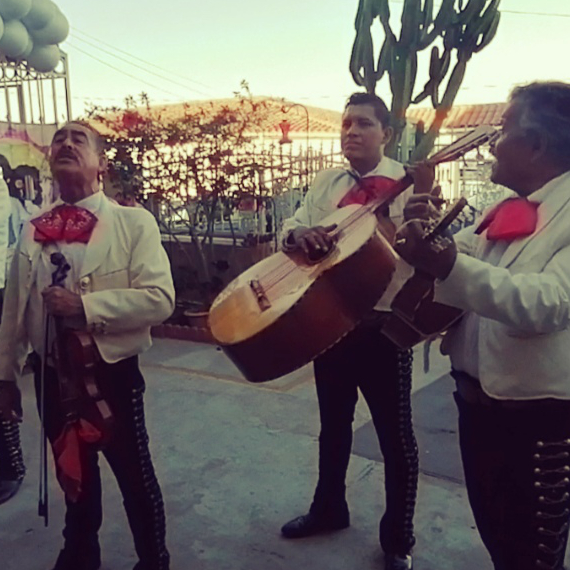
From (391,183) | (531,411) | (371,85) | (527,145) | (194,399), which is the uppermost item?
(371,85)

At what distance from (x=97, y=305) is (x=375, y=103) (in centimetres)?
131

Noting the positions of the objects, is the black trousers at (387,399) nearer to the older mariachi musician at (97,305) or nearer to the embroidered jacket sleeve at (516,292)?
the older mariachi musician at (97,305)

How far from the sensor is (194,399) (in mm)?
4523

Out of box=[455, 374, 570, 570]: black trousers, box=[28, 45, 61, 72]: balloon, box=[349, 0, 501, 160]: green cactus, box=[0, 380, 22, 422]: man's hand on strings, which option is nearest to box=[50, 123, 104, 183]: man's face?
box=[0, 380, 22, 422]: man's hand on strings

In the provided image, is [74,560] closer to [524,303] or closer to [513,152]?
[524,303]

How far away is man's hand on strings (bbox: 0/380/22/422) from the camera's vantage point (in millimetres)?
2334

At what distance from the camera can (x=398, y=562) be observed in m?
2.47

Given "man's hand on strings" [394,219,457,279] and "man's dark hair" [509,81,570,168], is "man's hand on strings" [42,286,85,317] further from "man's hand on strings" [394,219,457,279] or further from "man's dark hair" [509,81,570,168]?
"man's dark hair" [509,81,570,168]

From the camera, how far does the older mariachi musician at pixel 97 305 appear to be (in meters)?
2.15

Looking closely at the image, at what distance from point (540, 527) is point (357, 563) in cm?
110

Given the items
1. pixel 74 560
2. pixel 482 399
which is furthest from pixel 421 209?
pixel 74 560

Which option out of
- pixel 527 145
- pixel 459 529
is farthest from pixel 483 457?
pixel 459 529

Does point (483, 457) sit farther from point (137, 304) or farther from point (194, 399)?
point (194, 399)

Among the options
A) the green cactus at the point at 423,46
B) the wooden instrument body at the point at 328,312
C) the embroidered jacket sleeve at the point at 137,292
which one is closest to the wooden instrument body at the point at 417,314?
the wooden instrument body at the point at 328,312
